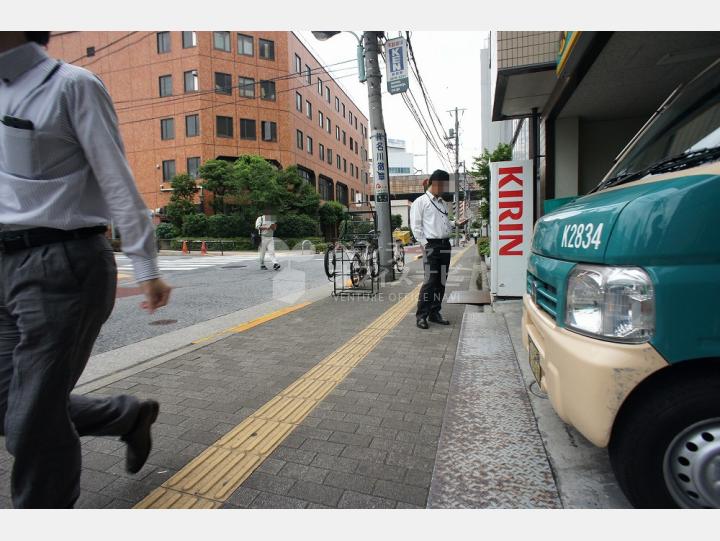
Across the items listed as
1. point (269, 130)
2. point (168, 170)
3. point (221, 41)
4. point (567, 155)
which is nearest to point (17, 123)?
point (567, 155)

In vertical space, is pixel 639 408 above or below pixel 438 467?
above

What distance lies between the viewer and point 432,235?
5.02m

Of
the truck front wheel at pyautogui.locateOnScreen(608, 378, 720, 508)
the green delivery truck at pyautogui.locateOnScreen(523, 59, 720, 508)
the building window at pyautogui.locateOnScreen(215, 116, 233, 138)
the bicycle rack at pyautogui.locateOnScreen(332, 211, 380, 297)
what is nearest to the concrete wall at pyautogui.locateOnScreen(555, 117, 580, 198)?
the bicycle rack at pyautogui.locateOnScreen(332, 211, 380, 297)

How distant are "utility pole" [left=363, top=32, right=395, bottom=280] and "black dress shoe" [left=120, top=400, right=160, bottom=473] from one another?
756 cm

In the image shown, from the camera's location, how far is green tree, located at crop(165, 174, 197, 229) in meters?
28.4

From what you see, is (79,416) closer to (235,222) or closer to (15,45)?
(15,45)

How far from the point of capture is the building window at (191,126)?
3058cm

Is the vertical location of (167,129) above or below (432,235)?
above

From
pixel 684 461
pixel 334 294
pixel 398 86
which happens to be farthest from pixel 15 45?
pixel 398 86

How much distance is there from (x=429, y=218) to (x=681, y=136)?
120 inches

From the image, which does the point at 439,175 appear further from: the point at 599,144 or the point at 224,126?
the point at 224,126

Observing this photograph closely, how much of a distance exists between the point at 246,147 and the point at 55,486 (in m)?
33.2

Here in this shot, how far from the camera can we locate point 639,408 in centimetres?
152

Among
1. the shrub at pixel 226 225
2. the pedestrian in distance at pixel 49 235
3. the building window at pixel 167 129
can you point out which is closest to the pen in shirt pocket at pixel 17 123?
the pedestrian in distance at pixel 49 235
